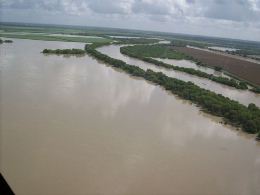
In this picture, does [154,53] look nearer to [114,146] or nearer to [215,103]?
[215,103]

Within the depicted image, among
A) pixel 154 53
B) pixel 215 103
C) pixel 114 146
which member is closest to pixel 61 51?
pixel 154 53

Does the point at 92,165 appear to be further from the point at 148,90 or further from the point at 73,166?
the point at 148,90

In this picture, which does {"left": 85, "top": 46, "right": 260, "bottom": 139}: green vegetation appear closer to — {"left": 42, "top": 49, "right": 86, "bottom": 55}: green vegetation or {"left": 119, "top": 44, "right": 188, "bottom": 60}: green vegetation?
{"left": 42, "top": 49, "right": 86, "bottom": 55}: green vegetation

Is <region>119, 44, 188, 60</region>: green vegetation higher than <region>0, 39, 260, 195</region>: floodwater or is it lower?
higher

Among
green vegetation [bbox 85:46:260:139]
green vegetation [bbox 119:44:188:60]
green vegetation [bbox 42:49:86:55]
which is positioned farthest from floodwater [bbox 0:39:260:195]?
green vegetation [bbox 119:44:188:60]

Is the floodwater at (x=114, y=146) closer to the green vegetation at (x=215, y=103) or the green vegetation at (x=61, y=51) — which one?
the green vegetation at (x=215, y=103)

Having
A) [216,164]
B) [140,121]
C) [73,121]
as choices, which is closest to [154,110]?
[140,121]
